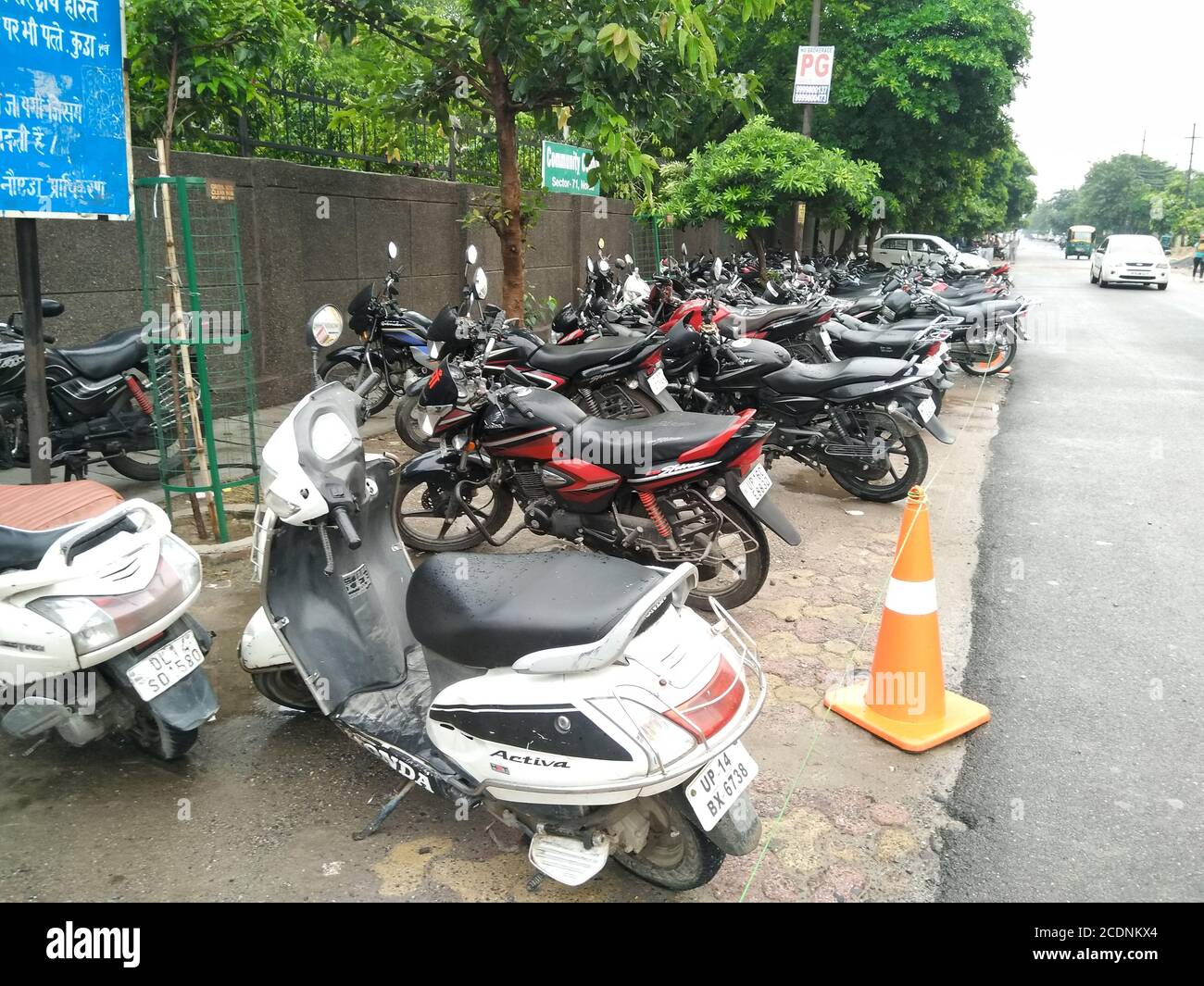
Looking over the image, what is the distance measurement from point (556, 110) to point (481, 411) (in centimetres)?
396

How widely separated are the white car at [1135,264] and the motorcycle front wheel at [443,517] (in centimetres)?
2700

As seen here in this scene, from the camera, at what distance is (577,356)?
229 inches

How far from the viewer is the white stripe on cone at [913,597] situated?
352 centimetres

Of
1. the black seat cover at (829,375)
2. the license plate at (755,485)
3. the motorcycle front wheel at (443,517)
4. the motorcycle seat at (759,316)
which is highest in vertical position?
the motorcycle seat at (759,316)

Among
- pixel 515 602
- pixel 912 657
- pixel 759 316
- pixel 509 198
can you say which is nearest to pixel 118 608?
pixel 515 602

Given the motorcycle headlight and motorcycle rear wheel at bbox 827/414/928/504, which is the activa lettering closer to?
the motorcycle headlight

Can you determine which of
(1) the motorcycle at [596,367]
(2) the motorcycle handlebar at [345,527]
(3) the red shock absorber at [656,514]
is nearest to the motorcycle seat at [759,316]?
(1) the motorcycle at [596,367]

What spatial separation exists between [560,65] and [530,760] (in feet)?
17.7

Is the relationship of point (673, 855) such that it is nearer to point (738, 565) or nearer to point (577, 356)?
point (738, 565)

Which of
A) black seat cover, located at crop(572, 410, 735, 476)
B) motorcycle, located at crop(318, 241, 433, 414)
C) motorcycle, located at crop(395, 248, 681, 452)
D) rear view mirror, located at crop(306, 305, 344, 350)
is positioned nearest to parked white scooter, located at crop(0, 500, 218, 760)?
rear view mirror, located at crop(306, 305, 344, 350)

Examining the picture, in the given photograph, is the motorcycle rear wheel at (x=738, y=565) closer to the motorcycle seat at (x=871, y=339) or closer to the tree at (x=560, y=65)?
the tree at (x=560, y=65)
